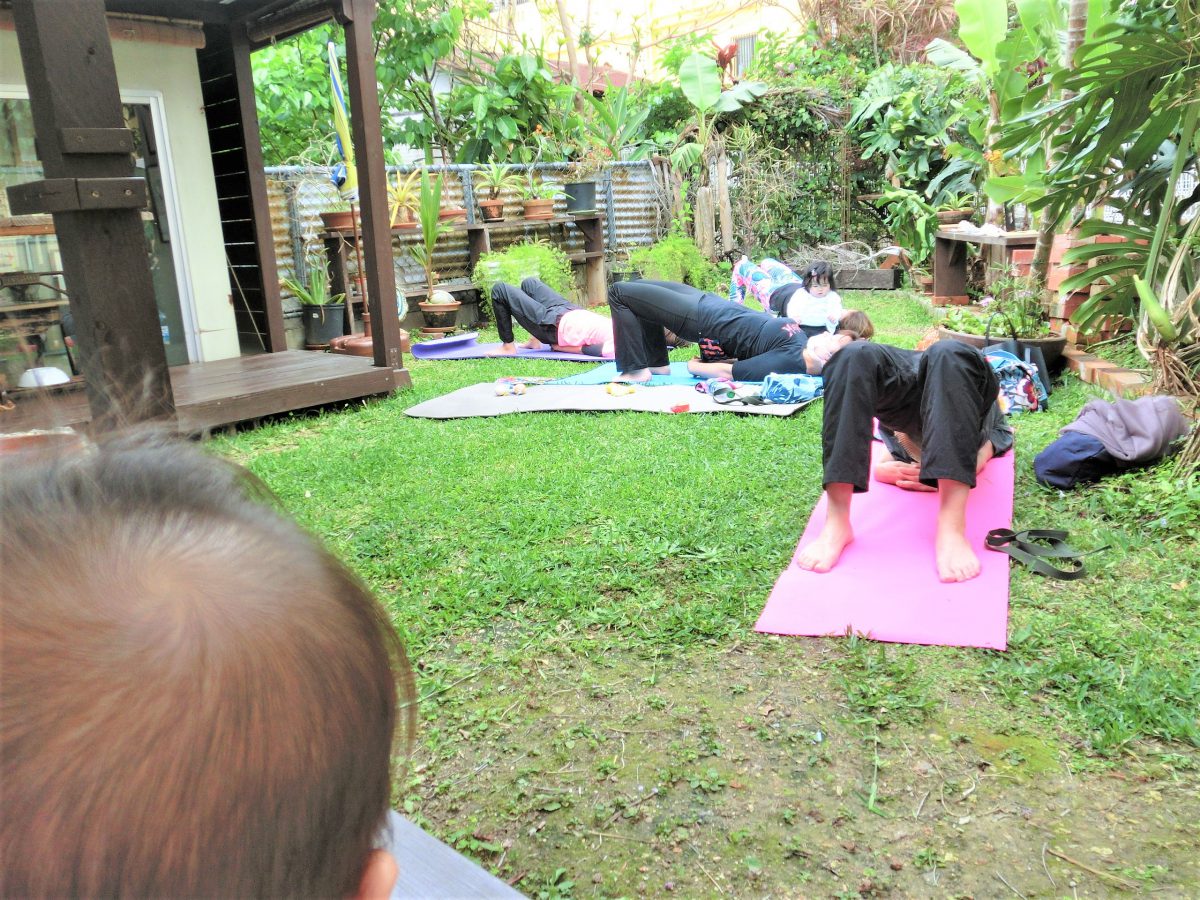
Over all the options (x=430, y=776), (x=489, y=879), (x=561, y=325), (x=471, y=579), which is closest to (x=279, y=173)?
(x=561, y=325)

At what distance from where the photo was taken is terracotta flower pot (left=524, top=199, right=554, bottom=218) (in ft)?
32.1

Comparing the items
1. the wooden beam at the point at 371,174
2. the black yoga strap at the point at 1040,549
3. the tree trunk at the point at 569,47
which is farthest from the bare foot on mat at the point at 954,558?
the tree trunk at the point at 569,47

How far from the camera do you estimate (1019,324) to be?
18.6ft

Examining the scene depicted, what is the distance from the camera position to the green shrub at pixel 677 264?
1002 centimetres

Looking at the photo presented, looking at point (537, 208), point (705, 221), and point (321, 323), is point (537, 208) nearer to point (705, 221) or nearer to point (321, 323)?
point (705, 221)

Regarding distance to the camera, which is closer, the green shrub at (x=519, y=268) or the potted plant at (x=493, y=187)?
the green shrub at (x=519, y=268)

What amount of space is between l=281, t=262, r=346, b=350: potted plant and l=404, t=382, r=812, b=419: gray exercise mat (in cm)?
256

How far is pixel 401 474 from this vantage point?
168 inches

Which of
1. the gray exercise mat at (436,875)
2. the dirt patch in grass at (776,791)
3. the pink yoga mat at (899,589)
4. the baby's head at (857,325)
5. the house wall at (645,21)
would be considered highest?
the house wall at (645,21)

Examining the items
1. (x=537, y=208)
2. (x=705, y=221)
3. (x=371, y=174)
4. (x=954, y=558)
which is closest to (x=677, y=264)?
(x=705, y=221)

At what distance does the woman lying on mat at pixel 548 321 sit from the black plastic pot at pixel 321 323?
1.55 m

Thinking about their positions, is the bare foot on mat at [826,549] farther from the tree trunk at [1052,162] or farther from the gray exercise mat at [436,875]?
the tree trunk at [1052,162]

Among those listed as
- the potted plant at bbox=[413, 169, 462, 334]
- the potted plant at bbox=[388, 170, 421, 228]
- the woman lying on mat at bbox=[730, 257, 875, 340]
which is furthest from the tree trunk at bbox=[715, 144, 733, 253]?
the potted plant at bbox=[388, 170, 421, 228]

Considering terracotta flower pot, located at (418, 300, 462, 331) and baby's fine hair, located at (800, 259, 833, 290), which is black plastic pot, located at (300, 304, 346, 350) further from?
baby's fine hair, located at (800, 259, 833, 290)
